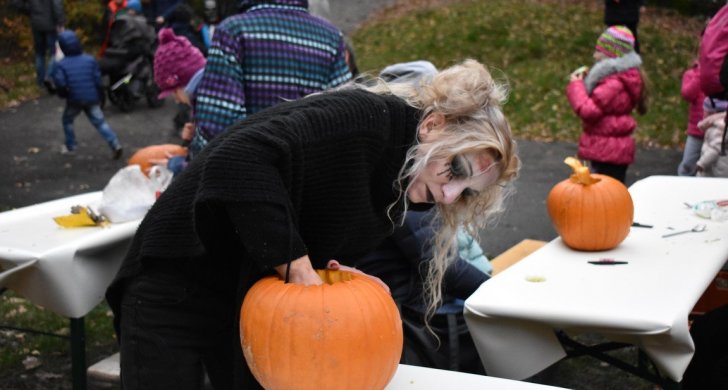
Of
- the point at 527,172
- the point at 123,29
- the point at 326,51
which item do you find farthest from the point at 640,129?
the point at 326,51

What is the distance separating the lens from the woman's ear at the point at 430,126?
2.16 meters

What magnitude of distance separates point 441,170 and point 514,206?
5562mm

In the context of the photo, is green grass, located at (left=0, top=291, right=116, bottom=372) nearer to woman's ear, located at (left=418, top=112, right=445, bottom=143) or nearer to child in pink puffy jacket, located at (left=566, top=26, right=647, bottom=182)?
woman's ear, located at (left=418, top=112, right=445, bottom=143)

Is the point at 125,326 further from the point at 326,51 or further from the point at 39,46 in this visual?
the point at 39,46

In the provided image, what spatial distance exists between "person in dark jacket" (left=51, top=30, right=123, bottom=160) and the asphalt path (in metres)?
0.31

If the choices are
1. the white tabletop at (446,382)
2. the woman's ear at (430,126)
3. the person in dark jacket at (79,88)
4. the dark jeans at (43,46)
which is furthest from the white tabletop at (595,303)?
the dark jeans at (43,46)

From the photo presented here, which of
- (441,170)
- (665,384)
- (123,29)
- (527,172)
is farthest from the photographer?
(123,29)

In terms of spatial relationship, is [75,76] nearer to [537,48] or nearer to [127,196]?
[127,196]

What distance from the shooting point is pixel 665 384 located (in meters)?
2.85

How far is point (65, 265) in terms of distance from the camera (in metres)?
3.34

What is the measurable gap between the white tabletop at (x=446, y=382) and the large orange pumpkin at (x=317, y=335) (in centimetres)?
25

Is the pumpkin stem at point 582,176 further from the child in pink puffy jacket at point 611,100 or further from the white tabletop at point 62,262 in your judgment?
the child in pink puffy jacket at point 611,100

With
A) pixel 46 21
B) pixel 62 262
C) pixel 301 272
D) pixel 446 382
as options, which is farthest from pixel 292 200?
pixel 46 21

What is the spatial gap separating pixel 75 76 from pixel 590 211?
291 inches
